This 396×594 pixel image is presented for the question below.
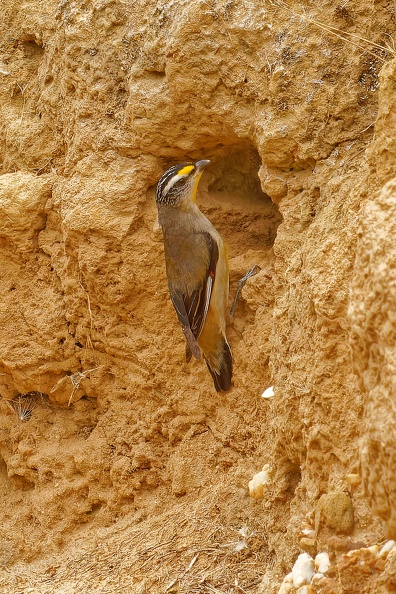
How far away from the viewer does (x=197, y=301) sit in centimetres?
607

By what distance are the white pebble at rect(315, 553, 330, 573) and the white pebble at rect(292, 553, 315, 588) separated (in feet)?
0.21

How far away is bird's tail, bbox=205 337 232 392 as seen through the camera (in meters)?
6.05

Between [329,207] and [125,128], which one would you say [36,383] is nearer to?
[125,128]

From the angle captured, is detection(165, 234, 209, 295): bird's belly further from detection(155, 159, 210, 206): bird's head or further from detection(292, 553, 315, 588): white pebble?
detection(292, 553, 315, 588): white pebble

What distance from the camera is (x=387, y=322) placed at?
112 inches

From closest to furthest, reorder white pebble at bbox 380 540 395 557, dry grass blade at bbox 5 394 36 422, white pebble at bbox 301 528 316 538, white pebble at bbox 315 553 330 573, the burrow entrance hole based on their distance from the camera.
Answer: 1. white pebble at bbox 380 540 395 557
2. white pebble at bbox 315 553 330 573
3. white pebble at bbox 301 528 316 538
4. the burrow entrance hole
5. dry grass blade at bbox 5 394 36 422

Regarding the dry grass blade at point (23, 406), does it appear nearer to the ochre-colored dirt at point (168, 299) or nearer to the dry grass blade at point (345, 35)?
the ochre-colored dirt at point (168, 299)

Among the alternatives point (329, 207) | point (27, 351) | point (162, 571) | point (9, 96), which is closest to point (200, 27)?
point (329, 207)

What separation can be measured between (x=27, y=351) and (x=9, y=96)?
7.22ft

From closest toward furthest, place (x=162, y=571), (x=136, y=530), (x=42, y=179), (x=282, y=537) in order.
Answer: (x=282, y=537)
(x=162, y=571)
(x=136, y=530)
(x=42, y=179)

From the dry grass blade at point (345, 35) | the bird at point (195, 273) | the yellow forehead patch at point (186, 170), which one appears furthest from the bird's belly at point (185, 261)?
the dry grass blade at point (345, 35)

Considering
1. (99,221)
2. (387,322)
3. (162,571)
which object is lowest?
(162,571)

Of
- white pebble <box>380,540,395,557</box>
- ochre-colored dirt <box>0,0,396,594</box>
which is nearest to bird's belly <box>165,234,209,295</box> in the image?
ochre-colored dirt <box>0,0,396,594</box>

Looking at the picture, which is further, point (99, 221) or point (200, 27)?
point (99, 221)
